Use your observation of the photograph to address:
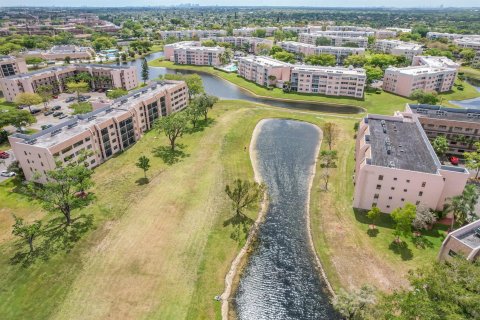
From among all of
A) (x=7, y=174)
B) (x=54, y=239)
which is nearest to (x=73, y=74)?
(x=7, y=174)

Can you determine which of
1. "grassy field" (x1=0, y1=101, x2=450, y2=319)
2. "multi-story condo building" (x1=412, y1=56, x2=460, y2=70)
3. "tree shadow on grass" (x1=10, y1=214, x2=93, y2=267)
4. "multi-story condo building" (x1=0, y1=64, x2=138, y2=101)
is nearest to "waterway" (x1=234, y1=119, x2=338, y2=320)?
"grassy field" (x1=0, y1=101, x2=450, y2=319)

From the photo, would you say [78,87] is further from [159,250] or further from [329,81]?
[329,81]

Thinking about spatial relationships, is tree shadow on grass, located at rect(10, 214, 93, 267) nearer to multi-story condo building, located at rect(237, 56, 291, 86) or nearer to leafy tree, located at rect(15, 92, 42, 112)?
leafy tree, located at rect(15, 92, 42, 112)

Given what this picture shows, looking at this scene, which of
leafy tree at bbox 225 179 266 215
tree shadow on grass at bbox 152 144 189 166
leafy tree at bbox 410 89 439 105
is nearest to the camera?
leafy tree at bbox 225 179 266 215

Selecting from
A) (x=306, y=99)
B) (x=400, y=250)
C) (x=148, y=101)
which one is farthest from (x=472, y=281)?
(x=306, y=99)

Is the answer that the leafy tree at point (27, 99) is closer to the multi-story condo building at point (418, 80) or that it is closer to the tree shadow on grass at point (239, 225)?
the tree shadow on grass at point (239, 225)

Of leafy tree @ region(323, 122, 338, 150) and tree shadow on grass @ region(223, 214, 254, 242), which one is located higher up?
leafy tree @ region(323, 122, 338, 150)
